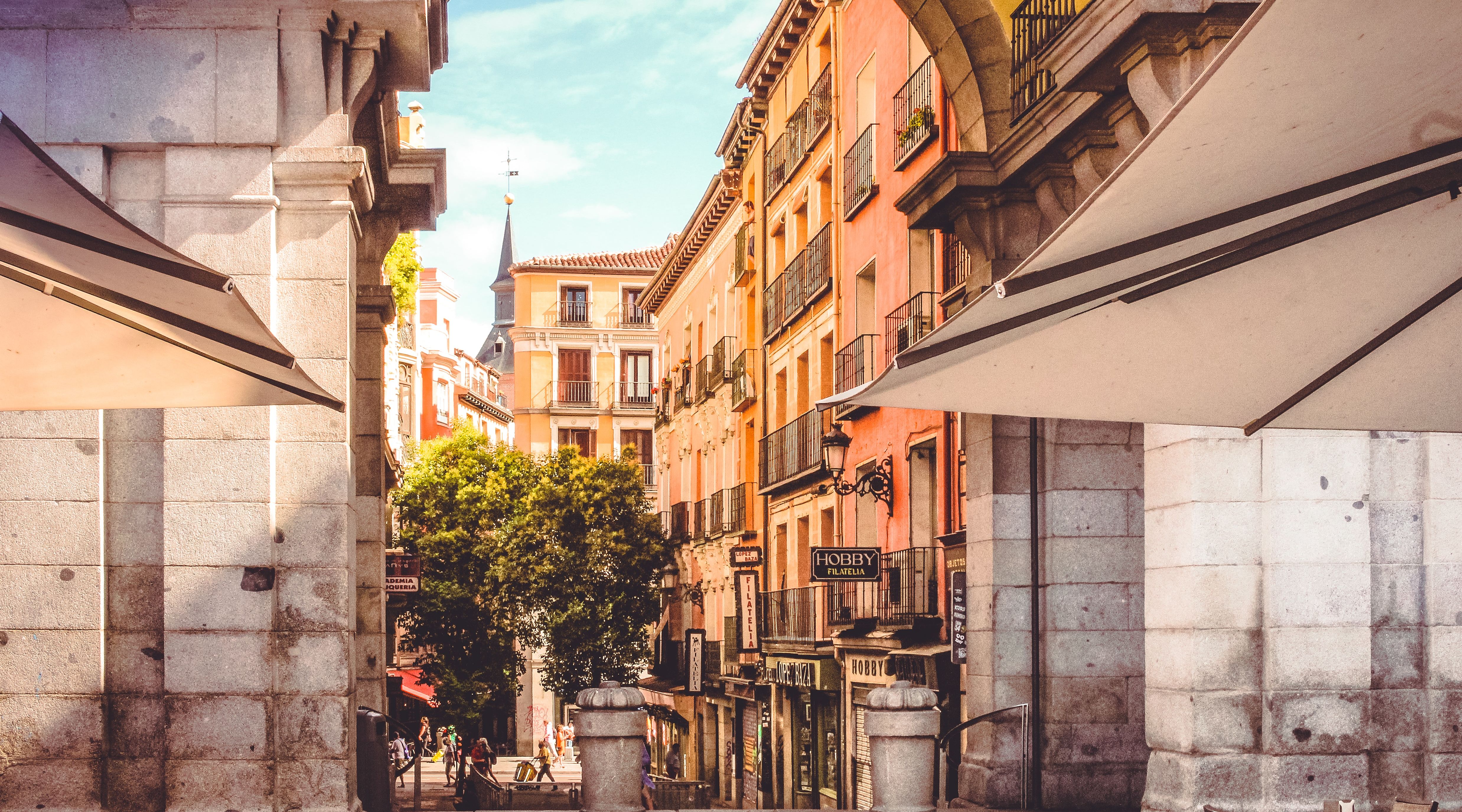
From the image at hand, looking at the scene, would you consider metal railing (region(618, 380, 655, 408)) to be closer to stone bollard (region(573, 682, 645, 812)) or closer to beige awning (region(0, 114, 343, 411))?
stone bollard (region(573, 682, 645, 812))

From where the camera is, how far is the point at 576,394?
73.3 meters

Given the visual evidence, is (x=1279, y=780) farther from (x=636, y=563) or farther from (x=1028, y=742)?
(x=636, y=563)

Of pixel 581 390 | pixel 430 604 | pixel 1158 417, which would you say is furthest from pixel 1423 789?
pixel 581 390

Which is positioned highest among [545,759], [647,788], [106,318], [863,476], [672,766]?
[106,318]

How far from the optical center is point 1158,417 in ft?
19.6

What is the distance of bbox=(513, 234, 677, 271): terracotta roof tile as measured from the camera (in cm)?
7281

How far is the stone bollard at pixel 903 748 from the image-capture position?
1132 cm

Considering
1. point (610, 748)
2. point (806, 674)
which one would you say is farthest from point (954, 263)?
point (610, 748)

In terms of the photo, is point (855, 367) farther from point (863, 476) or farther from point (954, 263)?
point (954, 263)

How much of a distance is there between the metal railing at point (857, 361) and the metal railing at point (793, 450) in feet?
6.35

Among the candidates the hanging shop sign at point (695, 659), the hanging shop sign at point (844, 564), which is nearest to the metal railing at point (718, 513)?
the hanging shop sign at point (695, 659)

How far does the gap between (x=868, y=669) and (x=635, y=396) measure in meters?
49.2

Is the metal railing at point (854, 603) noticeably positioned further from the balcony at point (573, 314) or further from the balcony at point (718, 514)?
the balcony at point (573, 314)

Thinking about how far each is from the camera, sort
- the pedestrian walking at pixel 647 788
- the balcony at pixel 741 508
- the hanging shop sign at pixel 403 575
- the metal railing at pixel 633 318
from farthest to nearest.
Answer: the metal railing at pixel 633 318 → the balcony at pixel 741 508 → the pedestrian walking at pixel 647 788 → the hanging shop sign at pixel 403 575
